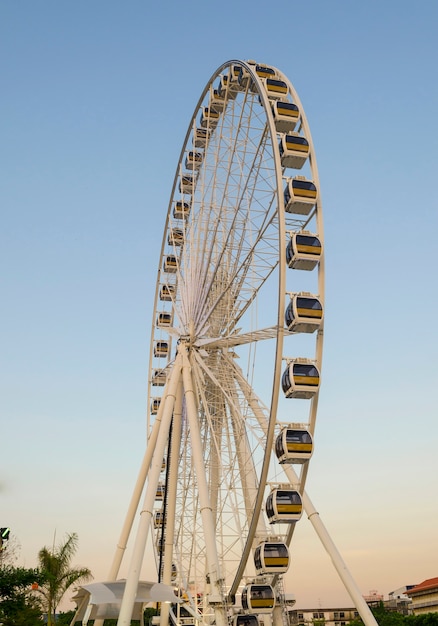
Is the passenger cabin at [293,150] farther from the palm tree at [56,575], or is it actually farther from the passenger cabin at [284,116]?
the palm tree at [56,575]

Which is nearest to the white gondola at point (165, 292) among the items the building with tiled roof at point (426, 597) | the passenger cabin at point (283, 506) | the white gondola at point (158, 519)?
the white gondola at point (158, 519)

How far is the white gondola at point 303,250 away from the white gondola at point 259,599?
9.92 meters

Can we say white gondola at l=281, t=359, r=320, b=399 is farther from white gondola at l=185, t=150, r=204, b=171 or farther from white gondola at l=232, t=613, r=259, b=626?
white gondola at l=185, t=150, r=204, b=171

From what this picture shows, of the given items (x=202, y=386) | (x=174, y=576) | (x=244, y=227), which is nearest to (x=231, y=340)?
(x=202, y=386)

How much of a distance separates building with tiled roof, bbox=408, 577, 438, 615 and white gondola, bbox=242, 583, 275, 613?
6877cm

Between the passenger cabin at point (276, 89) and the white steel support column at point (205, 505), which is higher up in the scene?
the passenger cabin at point (276, 89)

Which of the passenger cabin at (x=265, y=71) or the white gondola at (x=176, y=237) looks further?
the white gondola at (x=176, y=237)

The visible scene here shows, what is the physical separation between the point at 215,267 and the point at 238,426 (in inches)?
245

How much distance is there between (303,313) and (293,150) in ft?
19.3

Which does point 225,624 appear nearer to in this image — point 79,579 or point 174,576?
point 174,576

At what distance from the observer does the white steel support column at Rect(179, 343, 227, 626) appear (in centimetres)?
2164

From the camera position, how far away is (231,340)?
87.9 feet

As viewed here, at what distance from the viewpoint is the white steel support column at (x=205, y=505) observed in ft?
71.0

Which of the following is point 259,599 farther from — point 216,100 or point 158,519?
point 216,100
